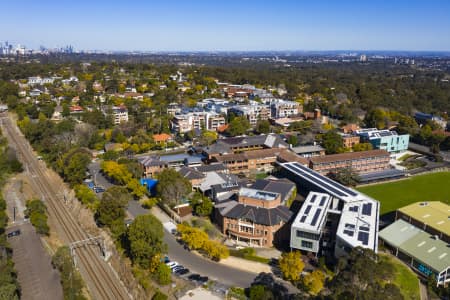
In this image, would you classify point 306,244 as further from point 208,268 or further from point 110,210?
point 110,210

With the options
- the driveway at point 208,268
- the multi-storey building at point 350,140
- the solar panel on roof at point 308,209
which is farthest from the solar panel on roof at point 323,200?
the multi-storey building at point 350,140

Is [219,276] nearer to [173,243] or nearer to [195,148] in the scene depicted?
[173,243]

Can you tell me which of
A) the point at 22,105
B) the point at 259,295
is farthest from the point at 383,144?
the point at 22,105

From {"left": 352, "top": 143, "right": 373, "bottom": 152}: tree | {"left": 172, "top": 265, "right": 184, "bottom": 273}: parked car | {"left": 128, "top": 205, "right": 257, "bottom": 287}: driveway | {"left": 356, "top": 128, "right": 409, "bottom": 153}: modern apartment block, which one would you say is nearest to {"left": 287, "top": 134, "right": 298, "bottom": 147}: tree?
{"left": 352, "top": 143, "right": 373, "bottom": 152}: tree

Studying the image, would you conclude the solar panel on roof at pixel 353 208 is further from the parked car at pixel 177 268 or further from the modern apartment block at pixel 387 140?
the modern apartment block at pixel 387 140

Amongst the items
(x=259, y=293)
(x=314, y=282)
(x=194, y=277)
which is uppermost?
(x=314, y=282)

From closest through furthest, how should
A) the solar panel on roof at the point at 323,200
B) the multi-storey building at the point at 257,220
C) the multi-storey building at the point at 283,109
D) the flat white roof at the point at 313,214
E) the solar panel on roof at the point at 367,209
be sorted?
the flat white roof at the point at 313,214 → the multi-storey building at the point at 257,220 → the solar panel on roof at the point at 367,209 → the solar panel on roof at the point at 323,200 → the multi-storey building at the point at 283,109

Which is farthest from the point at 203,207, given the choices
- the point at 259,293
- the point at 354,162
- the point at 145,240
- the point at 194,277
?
the point at 354,162
